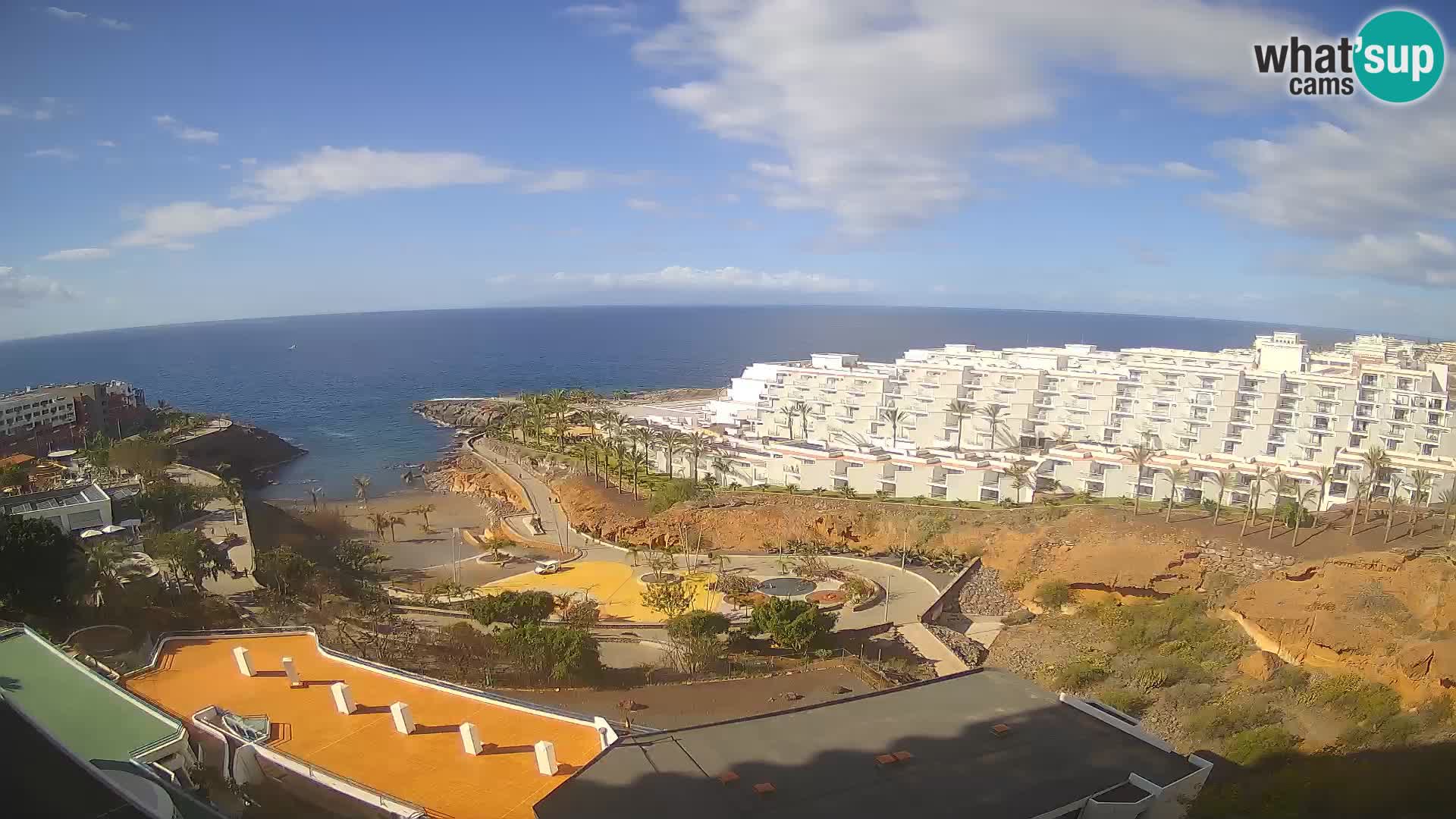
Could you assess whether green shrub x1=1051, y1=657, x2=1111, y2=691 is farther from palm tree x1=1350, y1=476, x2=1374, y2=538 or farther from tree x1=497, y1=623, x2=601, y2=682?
palm tree x1=1350, y1=476, x2=1374, y2=538

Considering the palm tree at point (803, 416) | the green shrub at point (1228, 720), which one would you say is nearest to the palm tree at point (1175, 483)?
the green shrub at point (1228, 720)

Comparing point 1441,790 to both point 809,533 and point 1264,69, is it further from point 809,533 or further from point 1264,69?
point 809,533

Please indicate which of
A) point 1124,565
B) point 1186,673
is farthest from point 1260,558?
point 1186,673

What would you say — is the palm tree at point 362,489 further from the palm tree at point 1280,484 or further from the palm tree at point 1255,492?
the palm tree at point 1280,484

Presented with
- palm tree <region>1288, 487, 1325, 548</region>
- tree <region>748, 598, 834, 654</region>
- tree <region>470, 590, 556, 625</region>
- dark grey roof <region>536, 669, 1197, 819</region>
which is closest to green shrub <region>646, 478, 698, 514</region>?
A: tree <region>470, 590, 556, 625</region>

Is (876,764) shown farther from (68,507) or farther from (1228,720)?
(68,507)
